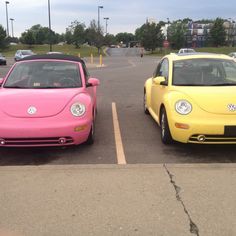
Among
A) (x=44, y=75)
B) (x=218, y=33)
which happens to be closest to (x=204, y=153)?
(x=44, y=75)

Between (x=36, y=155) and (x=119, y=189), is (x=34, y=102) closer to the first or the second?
(x=36, y=155)

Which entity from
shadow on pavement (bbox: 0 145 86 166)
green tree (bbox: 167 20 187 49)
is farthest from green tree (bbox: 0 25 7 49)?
shadow on pavement (bbox: 0 145 86 166)

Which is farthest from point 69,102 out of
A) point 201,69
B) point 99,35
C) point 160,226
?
point 99,35

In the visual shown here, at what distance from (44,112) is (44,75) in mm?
1455

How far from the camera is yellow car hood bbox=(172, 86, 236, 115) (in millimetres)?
6152

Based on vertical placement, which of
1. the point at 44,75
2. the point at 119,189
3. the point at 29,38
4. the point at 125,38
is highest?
the point at 44,75

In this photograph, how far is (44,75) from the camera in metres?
7.48

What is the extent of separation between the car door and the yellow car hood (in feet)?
2.33

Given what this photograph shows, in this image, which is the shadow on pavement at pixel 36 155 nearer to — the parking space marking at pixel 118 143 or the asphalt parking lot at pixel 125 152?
the asphalt parking lot at pixel 125 152

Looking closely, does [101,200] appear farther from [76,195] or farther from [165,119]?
[165,119]

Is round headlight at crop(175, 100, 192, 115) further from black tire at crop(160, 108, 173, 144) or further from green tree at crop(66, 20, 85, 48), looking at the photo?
green tree at crop(66, 20, 85, 48)

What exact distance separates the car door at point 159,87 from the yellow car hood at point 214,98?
709mm

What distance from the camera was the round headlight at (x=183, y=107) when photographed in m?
6.23

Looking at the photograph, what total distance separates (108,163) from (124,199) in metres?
1.53
